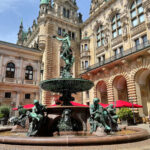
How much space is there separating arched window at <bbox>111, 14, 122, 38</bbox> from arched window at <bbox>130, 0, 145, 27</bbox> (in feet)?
9.14

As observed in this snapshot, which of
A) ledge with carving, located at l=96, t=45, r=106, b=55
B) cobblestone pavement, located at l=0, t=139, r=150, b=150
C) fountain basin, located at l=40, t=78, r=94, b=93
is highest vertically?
ledge with carving, located at l=96, t=45, r=106, b=55

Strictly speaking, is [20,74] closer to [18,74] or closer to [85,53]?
[18,74]

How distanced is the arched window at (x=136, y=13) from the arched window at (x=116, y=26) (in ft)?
9.14

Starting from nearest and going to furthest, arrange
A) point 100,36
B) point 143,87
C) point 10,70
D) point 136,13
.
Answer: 1. point 143,87
2. point 136,13
3. point 10,70
4. point 100,36

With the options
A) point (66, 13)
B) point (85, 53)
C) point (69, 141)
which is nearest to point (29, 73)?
point (85, 53)

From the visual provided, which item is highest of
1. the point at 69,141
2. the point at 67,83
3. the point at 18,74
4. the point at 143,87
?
the point at 18,74

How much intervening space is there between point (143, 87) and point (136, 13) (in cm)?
1203

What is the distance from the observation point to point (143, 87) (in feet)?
71.2

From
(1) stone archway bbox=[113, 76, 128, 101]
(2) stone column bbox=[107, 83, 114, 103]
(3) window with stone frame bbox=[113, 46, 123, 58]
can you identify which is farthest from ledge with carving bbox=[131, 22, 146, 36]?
(2) stone column bbox=[107, 83, 114, 103]

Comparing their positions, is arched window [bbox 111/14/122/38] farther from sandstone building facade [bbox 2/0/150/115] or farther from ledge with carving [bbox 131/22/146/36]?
ledge with carving [bbox 131/22/146/36]

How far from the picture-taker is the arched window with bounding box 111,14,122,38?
26781 mm

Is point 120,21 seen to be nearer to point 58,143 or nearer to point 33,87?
point 33,87

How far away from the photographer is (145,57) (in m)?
19.6

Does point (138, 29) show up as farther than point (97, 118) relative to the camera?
Yes
